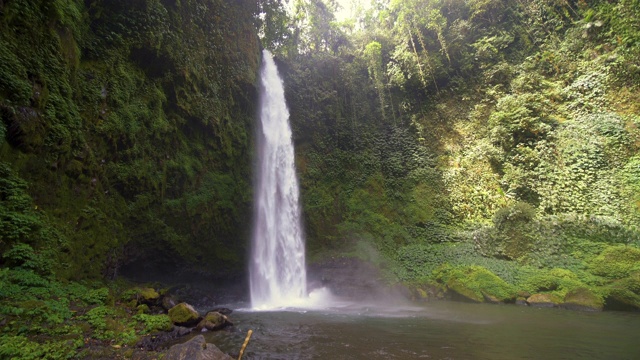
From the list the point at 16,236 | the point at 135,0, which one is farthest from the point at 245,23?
the point at 16,236

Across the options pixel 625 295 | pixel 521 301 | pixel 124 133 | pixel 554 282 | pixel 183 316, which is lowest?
pixel 521 301

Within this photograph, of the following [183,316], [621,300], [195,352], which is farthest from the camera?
[621,300]

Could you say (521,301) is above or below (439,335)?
below

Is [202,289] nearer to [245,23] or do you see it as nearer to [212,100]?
[212,100]

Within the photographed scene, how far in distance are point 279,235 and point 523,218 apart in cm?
1139

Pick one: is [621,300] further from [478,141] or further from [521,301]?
[478,141]

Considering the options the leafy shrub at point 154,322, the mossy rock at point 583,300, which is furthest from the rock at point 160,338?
the mossy rock at point 583,300

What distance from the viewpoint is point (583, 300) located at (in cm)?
1019

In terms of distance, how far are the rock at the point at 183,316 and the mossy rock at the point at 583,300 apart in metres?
11.9

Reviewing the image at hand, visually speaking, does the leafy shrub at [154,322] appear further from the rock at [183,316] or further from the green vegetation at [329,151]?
the rock at [183,316]

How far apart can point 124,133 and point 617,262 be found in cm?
1729

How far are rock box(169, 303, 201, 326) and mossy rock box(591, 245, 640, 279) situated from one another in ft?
44.7

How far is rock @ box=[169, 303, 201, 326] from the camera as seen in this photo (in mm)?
7480

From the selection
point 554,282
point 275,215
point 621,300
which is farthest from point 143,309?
point 621,300
